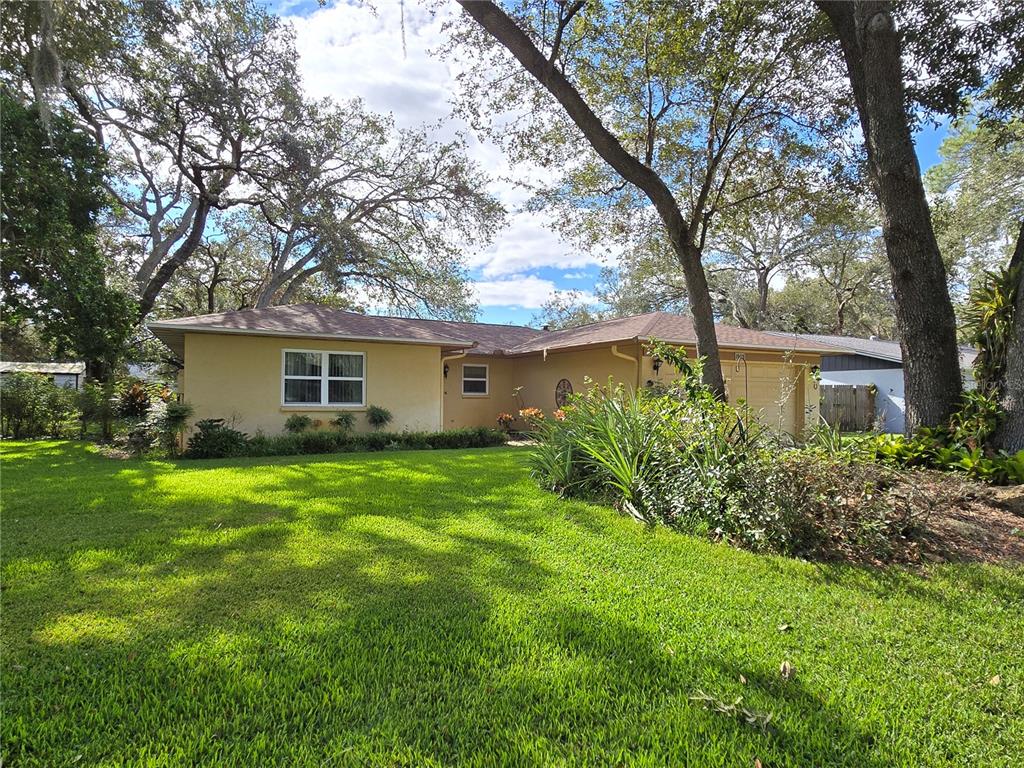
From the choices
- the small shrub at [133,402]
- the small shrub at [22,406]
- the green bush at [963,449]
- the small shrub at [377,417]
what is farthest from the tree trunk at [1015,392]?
the small shrub at [22,406]

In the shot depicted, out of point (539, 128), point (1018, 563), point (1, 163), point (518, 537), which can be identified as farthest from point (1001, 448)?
point (1, 163)

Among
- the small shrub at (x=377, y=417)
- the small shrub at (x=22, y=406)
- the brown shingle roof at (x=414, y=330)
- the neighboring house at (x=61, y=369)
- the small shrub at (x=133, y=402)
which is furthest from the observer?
the neighboring house at (x=61, y=369)

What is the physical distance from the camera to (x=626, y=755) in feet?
5.85

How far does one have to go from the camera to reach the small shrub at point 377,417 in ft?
38.8

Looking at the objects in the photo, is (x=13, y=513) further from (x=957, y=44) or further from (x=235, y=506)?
(x=957, y=44)

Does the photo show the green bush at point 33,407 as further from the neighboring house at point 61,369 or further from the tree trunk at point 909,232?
the neighboring house at point 61,369

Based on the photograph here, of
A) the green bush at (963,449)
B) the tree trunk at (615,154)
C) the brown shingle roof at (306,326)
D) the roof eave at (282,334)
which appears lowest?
the green bush at (963,449)

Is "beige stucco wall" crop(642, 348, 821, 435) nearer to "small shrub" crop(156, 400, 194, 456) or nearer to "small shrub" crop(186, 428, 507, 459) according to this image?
"small shrub" crop(186, 428, 507, 459)

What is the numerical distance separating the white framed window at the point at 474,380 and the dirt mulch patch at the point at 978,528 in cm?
1226

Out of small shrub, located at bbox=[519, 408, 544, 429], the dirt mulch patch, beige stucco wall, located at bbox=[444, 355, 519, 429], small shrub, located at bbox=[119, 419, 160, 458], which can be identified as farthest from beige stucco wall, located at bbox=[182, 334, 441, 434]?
the dirt mulch patch

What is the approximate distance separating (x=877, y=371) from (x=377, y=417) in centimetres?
1923

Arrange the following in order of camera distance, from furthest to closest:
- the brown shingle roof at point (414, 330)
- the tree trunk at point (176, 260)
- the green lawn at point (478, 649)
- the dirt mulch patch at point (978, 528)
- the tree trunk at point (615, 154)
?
1. the tree trunk at point (176, 260)
2. the brown shingle roof at point (414, 330)
3. the tree trunk at point (615, 154)
4. the dirt mulch patch at point (978, 528)
5. the green lawn at point (478, 649)

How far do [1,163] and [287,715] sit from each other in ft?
41.9

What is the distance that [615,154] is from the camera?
7.38 m
